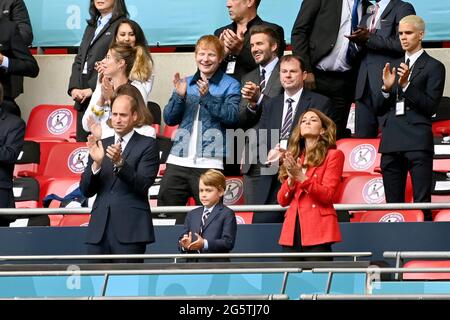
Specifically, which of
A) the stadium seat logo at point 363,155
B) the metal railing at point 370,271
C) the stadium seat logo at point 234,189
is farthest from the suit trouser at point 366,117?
the metal railing at point 370,271

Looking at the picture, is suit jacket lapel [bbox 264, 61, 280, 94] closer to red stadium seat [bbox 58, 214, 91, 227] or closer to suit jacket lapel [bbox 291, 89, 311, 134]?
suit jacket lapel [bbox 291, 89, 311, 134]

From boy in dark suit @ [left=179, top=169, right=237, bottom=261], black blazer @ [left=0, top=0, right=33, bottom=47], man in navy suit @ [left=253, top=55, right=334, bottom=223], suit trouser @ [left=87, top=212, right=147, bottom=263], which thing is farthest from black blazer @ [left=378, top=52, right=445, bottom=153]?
black blazer @ [left=0, top=0, right=33, bottom=47]

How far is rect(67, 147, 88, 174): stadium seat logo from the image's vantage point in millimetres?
14734

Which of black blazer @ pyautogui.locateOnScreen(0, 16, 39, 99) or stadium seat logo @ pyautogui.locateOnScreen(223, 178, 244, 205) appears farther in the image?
black blazer @ pyautogui.locateOnScreen(0, 16, 39, 99)

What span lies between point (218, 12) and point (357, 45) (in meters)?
2.13

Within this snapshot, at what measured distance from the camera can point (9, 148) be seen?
12.7 meters

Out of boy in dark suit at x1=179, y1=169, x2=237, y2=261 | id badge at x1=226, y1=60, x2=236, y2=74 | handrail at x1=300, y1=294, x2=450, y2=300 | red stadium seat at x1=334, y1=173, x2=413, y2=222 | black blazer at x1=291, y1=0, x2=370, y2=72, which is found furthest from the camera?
black blazer at x1=291, y1=0, x2=370, y2=72

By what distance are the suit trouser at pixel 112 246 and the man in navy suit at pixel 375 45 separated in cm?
284

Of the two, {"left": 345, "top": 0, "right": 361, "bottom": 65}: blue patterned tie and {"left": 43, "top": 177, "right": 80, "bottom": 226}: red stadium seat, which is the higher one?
{"left": 345, "top": 0, "right": 361, "bottom": 65}: blue patterned tie

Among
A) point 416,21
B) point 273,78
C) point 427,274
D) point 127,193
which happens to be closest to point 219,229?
point 127,193

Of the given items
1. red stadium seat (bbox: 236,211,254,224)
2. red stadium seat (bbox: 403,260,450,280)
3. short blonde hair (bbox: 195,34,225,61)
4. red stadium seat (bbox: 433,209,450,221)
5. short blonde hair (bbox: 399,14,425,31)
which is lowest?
red stadium seat (bbox: 403,260,450,280)

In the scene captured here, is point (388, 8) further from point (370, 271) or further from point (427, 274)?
point (370, 271)
